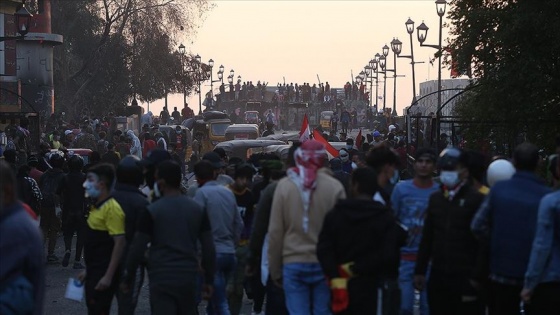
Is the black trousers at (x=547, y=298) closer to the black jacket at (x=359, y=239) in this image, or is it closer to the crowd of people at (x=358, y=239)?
the crowd of people at (x=358, y=239)

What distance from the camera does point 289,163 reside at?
10039mm

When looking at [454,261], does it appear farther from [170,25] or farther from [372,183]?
[170,25]

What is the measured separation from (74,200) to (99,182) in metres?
8.28

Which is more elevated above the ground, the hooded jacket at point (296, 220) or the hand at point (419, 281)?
the hooded jacket at point (296, 220)

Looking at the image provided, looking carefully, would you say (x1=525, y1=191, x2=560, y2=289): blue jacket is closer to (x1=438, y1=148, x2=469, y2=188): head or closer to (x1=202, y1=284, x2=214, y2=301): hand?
(x1=438, y1=148, x2=469, y2=188): head

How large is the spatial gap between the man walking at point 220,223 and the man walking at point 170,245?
1612 mm

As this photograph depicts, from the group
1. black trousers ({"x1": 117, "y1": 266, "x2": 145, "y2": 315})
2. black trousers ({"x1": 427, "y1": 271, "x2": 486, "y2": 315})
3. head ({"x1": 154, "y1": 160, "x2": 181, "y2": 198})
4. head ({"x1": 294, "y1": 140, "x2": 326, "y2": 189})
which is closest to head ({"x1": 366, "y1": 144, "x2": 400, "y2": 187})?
head ({"x1": 294, "y1": 140, "x2": 326, "y2": 189})

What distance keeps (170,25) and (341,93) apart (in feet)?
150

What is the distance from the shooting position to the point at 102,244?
9.86 m

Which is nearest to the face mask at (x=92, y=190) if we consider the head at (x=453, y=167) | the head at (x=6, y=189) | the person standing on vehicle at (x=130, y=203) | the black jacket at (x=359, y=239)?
the person standing on vehicle at (x=130, y=203)

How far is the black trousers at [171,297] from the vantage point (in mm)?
8992

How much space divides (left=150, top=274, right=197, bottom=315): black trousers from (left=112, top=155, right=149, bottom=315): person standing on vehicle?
0.60 meters

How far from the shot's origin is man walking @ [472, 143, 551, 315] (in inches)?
340

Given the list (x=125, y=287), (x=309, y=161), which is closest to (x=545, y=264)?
(x=309, y=161)
